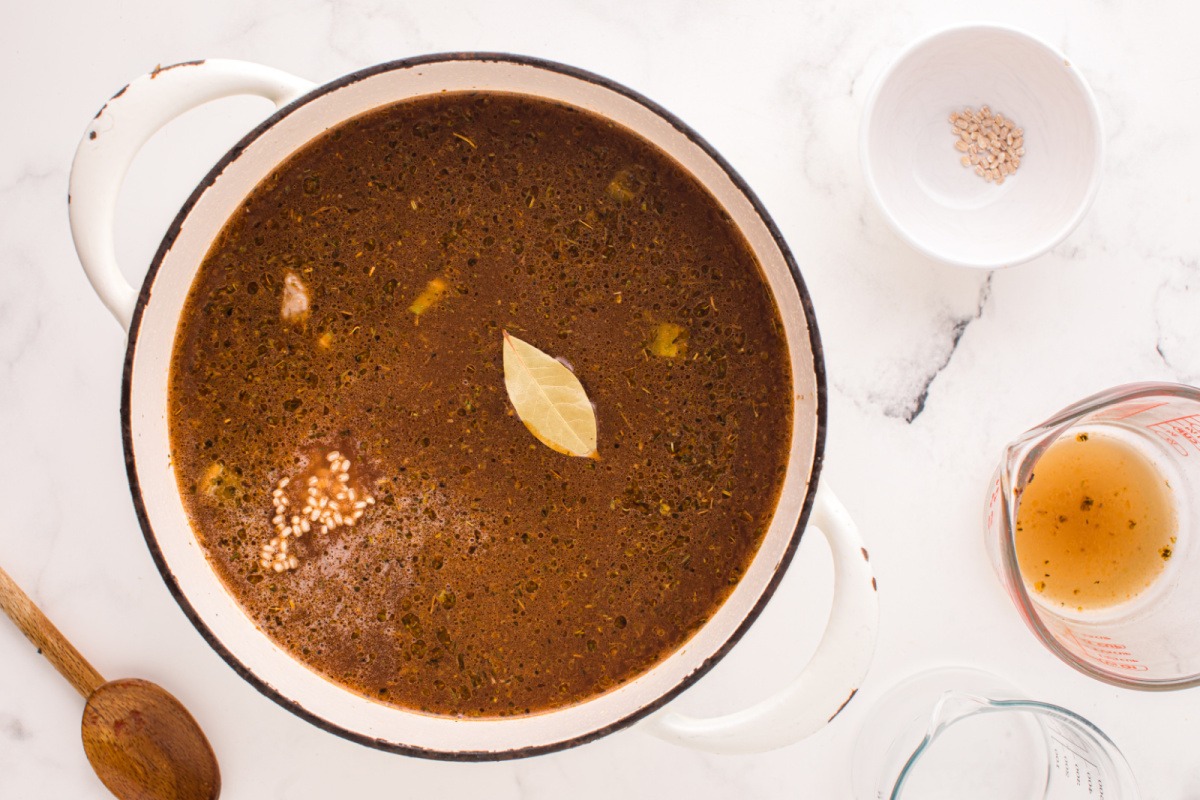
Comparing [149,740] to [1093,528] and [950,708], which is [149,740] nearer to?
[950,708]

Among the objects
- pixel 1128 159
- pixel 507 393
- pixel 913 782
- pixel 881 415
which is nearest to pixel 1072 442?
pixel 881 415

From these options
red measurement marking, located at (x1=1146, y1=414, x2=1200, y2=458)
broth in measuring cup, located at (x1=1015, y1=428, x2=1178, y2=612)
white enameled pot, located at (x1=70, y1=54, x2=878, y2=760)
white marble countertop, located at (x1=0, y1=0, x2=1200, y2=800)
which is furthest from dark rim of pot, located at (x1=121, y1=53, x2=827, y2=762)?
red measurement marking, located at (x1=1146, y1=414, x2=1200, y2=458)

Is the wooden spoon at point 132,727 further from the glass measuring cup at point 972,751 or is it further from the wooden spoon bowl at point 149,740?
the glass measuring cup at point 972,751

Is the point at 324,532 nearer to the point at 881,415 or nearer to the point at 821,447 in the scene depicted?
the point at 821,447

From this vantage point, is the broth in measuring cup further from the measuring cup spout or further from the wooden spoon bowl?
the wooden spoon bowl

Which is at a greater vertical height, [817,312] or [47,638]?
[817,312]

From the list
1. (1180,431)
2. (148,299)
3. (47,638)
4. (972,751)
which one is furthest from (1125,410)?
(47,638)

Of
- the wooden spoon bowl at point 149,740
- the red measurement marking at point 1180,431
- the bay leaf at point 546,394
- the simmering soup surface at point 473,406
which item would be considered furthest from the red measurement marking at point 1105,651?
the wooden spoon bowl at point 149,740
